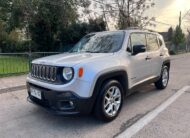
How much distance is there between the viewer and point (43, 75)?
4312mm

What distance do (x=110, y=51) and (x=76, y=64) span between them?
1.13 m

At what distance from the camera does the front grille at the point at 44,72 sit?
4.05 meters

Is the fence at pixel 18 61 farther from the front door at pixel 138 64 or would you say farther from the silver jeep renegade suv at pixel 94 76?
the front door at pixel 138 64

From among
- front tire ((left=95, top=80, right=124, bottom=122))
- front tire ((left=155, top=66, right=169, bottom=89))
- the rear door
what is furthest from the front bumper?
front tire ((left=155, top=66, right=169, bottom=89))

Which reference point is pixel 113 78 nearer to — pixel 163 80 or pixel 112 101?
pixel 112 101

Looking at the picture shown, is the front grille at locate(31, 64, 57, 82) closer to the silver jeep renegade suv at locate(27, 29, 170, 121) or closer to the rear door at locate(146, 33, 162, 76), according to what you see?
the silver jeep renegade suv at locate(27, 29, 170, 121)

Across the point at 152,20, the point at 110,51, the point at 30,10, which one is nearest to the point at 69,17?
the point at 30,10

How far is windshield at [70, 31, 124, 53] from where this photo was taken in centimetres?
491

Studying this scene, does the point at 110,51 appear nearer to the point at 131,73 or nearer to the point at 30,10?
the point at 131,73

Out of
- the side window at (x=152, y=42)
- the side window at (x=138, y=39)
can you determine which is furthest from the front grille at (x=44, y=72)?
the side window at (x=152, y=42)

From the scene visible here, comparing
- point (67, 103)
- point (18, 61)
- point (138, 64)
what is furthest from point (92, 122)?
point (18, 61)

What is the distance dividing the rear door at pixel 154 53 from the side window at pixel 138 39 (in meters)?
0.29

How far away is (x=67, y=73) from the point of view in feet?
12.8

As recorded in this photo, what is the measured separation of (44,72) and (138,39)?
99.8 inches
